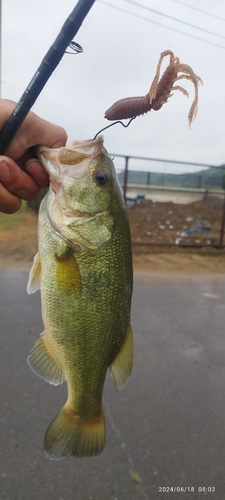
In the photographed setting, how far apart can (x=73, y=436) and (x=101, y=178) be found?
1.18m

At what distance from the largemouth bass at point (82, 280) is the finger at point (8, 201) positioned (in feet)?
0.89

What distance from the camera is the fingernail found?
68.4 inches

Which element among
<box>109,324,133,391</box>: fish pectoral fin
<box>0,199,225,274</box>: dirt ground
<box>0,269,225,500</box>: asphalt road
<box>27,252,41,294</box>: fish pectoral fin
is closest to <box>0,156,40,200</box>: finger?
<box>27,252,41,294</box>: fish pectoral fin

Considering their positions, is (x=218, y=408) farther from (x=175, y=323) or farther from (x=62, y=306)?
(x=62, y=306)

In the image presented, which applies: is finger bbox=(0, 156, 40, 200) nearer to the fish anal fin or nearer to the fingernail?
the fingernail

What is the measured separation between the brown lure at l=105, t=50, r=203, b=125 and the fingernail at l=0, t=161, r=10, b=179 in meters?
0.57

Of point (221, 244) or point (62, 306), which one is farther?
point (221, 244)

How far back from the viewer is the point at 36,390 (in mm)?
3717

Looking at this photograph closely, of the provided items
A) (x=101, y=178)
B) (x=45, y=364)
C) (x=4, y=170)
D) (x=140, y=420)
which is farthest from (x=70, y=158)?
(x=140, y=420)

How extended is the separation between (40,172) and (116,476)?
2.27m

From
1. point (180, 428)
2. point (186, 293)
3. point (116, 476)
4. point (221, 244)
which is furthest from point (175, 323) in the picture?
point (221, 244)

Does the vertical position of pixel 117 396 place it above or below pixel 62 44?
below

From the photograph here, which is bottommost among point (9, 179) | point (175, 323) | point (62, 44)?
point (175, 323)

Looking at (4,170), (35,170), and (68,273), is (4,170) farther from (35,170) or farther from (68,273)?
(68,273)
